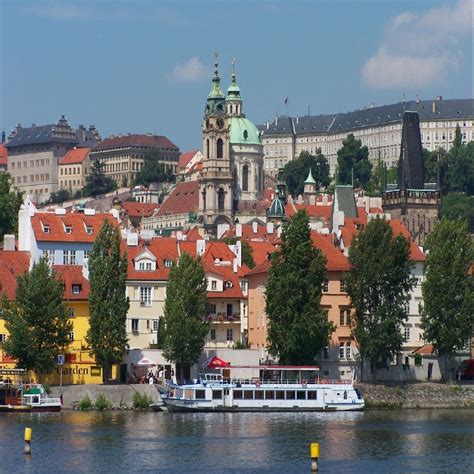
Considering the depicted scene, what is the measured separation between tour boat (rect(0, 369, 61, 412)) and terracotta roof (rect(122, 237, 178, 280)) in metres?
15.5

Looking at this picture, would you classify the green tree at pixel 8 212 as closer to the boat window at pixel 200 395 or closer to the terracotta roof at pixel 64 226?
the terracotta roof at pixel 64 226

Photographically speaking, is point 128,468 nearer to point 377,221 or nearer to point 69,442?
point 69,442

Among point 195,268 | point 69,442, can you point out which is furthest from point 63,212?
point 69,442

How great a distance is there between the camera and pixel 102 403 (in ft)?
313

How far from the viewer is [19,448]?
253 ft

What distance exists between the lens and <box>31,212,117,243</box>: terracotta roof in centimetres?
11232

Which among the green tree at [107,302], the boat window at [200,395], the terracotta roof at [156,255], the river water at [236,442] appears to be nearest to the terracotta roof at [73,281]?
the green tree at [107,302]

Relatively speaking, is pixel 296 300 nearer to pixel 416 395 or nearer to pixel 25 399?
pixel 416 395

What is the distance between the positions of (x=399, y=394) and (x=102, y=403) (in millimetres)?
16495

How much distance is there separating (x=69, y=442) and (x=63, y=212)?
38.7 m

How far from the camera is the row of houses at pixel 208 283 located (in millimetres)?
105250

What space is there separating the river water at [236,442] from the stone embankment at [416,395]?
4584mm

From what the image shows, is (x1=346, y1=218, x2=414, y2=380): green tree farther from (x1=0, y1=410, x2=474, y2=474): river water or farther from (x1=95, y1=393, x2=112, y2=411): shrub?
(x1=95, y1=393, x2=112, y2=411): shrub

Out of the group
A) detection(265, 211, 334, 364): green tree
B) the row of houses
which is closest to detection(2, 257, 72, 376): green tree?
the row of houses
